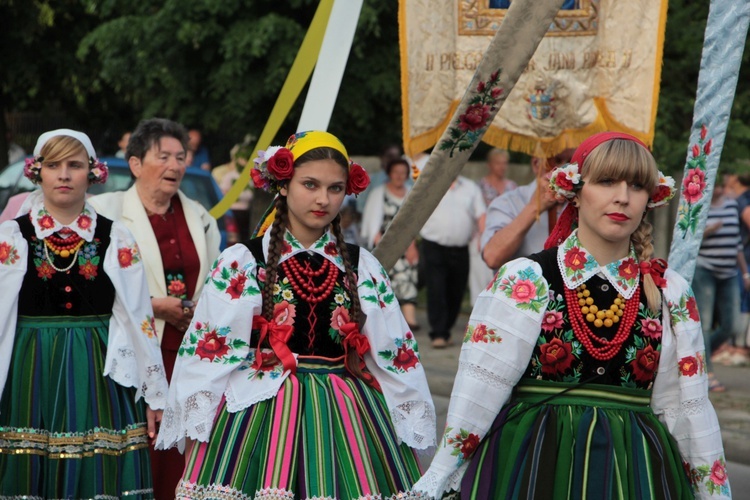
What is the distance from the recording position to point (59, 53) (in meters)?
21.4

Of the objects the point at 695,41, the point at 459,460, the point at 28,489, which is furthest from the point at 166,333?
the point at 695,41

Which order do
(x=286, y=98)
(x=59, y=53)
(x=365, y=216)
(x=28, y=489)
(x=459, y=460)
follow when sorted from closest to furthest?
(x=459, y=460)
(x=28, y=489)
(x=286, y=98)
(x=365, y=216)
(x=59, y=53)

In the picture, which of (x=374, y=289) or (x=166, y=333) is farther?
(x=166, y=333)

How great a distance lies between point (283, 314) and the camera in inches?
189

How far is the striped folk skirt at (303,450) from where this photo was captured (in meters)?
4.58

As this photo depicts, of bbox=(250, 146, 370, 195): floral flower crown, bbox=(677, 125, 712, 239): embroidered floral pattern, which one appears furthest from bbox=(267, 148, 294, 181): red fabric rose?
bbox=(677, 125, 712, 239): embroidered floral pattern

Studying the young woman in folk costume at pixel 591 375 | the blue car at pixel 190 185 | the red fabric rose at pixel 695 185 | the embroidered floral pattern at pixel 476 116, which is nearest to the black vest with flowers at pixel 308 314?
the embroidered floral pattern at pixel 476 116

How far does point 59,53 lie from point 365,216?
10.4 metres

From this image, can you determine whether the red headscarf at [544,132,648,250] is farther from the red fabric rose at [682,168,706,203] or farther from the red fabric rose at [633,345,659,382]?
the red fabric rose at [682,168,706,203]

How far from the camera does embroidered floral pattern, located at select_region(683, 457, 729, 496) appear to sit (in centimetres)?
391

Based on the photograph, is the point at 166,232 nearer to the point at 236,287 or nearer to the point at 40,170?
the point at 40,170

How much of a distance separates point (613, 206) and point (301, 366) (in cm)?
138

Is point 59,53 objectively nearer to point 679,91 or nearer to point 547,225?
point 679,91

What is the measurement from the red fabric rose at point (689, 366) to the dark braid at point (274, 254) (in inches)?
59.1
